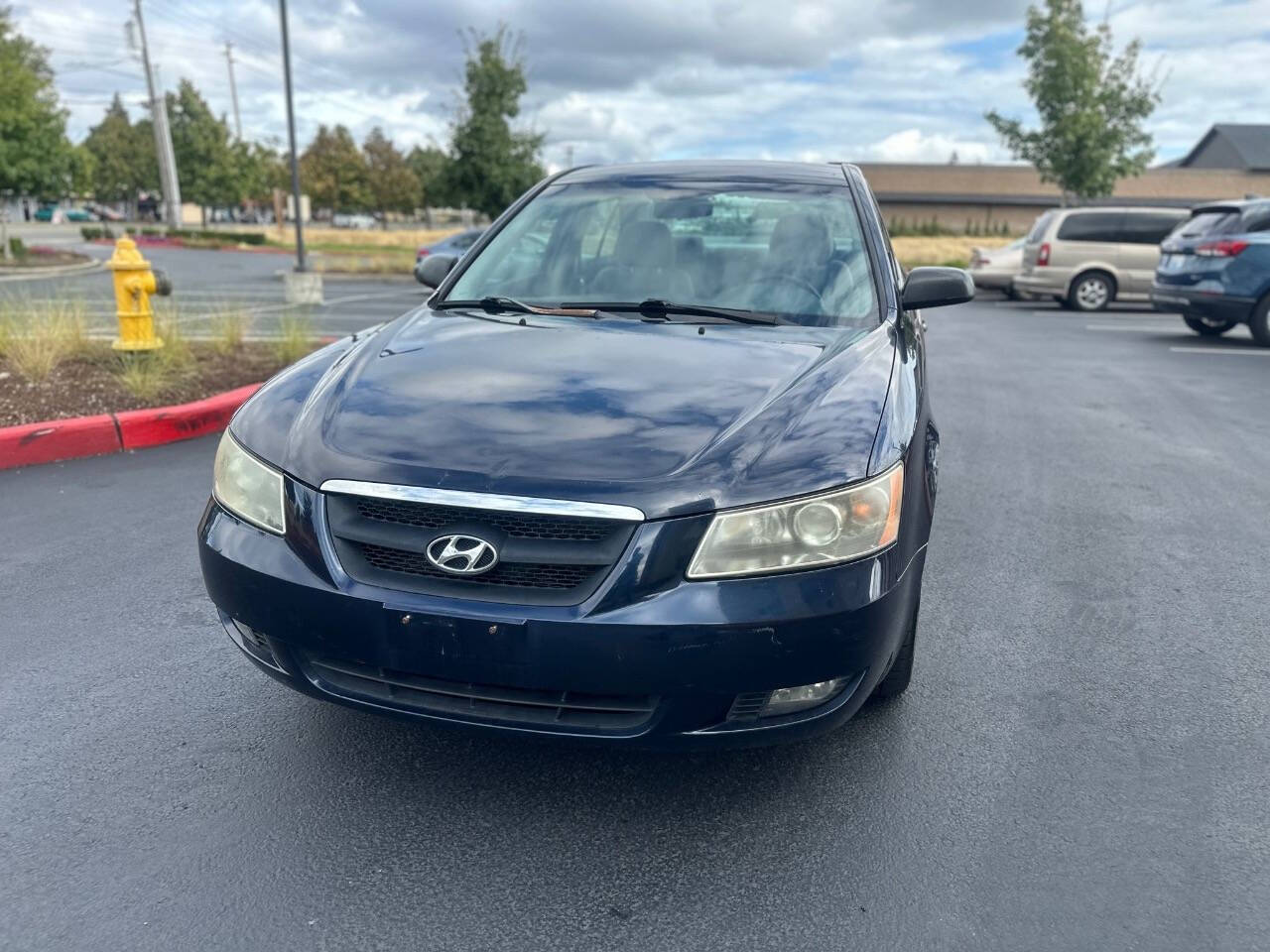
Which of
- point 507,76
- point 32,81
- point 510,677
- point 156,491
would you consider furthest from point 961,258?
point 510,677

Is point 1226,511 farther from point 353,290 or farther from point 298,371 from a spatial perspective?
Answer: point 353,290

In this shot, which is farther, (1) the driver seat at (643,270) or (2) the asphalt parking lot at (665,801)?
(1) the driver seat at (643,270)

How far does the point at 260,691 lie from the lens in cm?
314

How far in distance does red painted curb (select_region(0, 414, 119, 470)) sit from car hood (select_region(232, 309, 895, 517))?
135 inches

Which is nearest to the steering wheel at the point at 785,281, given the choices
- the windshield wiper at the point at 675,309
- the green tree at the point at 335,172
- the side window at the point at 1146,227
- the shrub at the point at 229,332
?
the windshield wiper at the point at 675,309

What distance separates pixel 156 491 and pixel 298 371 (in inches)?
104

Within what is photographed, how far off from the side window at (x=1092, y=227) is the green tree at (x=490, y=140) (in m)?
14.3

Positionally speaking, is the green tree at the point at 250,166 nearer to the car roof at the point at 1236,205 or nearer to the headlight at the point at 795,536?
the car roof at the point at 1236,205

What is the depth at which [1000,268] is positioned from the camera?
19891 millimetres

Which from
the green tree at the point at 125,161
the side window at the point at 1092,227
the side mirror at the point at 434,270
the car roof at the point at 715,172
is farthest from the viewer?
the green tree at the point at 125,161

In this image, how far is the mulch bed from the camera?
20.4ft

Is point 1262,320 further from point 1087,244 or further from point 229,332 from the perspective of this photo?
point 229,332

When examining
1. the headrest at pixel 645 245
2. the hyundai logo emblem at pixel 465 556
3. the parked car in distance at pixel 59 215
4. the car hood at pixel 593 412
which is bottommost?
the parked car in distance at pixel 59 215

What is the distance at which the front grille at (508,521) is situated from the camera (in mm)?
2223
